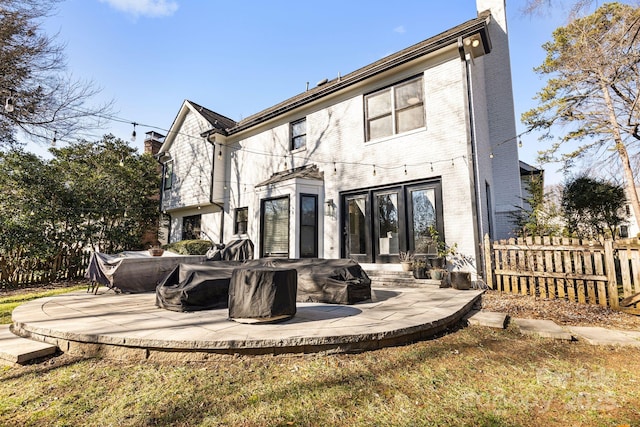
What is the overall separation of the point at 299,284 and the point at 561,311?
4.12m

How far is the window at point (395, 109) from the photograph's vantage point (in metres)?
7.38

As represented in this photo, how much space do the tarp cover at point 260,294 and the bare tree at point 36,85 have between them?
9.68 meters

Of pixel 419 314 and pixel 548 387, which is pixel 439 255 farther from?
pixel 548 387

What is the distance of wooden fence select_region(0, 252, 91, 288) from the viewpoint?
8.30 m

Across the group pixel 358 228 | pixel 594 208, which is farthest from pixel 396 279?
pixel 594 208

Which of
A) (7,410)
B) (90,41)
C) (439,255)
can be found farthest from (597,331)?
(90,41)

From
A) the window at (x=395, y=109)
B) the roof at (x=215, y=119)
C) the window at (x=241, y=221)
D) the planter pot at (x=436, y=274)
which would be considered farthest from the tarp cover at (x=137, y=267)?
the roof at (x=215, y=119)

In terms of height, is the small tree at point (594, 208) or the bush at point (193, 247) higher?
the small tree at point (594, 208)

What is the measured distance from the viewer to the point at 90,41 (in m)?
9.28

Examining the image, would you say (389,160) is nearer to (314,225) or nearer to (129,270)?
(314,225)

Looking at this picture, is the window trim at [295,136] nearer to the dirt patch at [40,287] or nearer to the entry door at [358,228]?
the entry door at [358,228]

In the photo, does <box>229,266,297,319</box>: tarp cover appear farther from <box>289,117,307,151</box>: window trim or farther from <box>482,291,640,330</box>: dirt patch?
<box>289,117,307,151</box>: window trim

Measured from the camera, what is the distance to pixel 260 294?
3.42m

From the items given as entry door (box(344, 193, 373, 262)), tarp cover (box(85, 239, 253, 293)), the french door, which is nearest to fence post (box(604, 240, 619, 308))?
the french door
